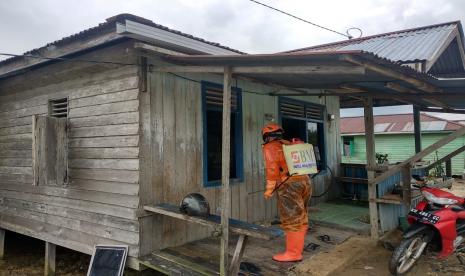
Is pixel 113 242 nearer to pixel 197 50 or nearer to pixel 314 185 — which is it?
pixel 197 50

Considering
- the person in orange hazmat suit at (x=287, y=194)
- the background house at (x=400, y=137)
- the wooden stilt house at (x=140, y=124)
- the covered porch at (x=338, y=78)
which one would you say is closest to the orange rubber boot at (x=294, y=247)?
the person in orange hazmat suit at (x=287, y=194)

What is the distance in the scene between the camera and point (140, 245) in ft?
14.2

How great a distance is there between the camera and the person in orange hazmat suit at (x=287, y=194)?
166 inches

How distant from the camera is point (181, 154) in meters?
4.84

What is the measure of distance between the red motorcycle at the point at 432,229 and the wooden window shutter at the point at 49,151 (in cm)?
440

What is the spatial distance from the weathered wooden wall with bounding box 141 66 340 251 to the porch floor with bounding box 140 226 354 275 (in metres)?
0.21

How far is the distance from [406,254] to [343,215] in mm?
2399

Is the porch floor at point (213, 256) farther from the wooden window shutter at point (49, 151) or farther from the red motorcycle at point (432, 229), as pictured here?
the wooden window shutter at point (49, 151)

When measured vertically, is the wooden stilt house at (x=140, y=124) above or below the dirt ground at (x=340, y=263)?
above

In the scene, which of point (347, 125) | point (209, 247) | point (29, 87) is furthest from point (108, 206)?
point (347, 125)

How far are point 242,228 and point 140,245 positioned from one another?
1.52 meters

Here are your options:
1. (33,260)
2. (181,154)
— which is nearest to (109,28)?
(181,154)

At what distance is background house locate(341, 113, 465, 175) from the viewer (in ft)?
64.5

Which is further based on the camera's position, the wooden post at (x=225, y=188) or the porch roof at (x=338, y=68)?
the wooden post at (x=225, y=188)
